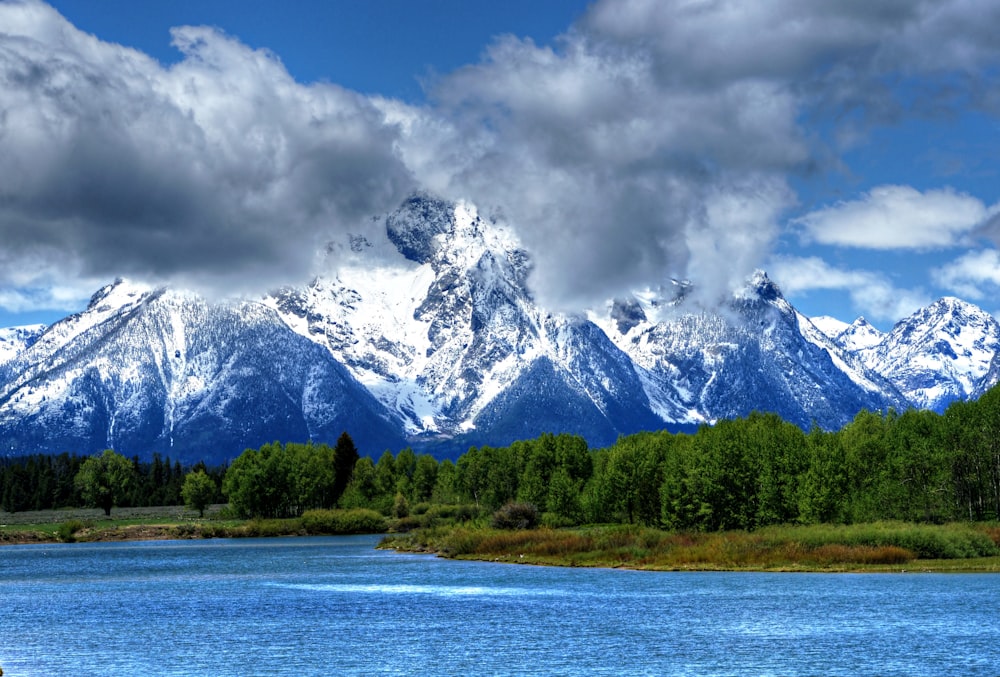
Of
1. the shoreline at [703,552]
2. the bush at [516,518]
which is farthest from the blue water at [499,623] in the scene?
the bush at [516,518]

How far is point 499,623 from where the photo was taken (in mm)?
75562

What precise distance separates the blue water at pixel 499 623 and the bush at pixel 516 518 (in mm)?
41052

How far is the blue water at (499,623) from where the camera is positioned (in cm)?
5997

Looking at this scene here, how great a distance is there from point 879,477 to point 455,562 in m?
50.6

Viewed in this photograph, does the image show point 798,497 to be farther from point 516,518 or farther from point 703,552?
point 516,518

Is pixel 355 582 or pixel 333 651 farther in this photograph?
pixel 355 582

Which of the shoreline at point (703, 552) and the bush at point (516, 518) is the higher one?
the bush at point (516, 518)

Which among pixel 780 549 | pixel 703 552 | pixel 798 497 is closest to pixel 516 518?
pixel 798 497

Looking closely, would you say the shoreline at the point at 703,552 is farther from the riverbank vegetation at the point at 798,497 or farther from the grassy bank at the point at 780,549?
the riverbank vegetation at the point at 798,497

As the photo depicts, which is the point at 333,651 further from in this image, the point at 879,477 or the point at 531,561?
the point at 879,477

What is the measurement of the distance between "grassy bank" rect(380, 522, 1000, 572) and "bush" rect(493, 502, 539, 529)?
78.6 feet

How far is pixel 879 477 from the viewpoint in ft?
456

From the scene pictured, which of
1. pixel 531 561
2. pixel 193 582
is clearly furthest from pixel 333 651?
pixel 531 561

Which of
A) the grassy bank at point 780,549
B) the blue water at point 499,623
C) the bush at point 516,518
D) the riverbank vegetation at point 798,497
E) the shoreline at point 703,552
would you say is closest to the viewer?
the blue water at point 499,623
